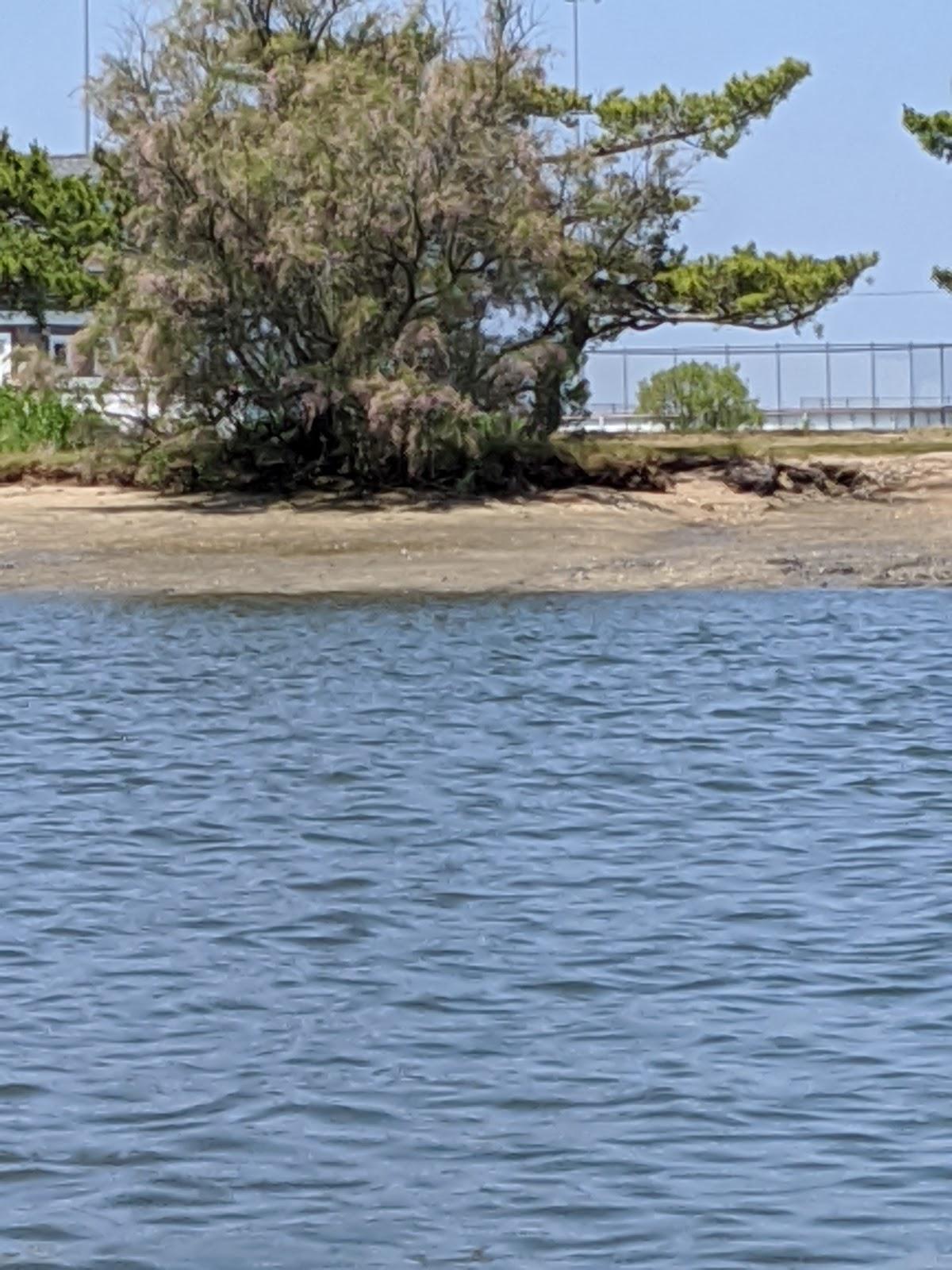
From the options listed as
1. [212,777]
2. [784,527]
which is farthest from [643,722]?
[784,527]

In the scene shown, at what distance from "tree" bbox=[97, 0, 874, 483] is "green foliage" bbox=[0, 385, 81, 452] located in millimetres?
3315

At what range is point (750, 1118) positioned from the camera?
8.33 meters

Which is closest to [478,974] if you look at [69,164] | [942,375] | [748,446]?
[748,446]

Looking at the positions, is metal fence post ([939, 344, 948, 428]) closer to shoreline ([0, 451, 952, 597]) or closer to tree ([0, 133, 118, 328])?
tree ([0, 133, 118, 328])

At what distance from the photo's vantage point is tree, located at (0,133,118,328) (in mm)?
41094

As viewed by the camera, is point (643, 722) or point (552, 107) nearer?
point (643, 722)

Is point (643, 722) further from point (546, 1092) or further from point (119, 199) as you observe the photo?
point (119, 199)

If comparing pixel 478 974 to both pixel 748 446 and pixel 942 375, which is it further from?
pixel 942 375

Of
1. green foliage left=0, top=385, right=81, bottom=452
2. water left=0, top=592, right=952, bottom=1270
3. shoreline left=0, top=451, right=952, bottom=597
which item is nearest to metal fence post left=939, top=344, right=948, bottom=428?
shoreline left=0, top=451, right=952, bottom=597

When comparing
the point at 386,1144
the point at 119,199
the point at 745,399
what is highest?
the point at 119,199

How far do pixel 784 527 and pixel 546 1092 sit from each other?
70.4 feet

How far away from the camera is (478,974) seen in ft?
34.0

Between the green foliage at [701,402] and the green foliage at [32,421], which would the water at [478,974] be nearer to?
the green foliage at [32,421]

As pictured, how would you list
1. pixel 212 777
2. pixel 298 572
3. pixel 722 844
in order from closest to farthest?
pixel 722 844, pixel 212 777, pixel 298 572
